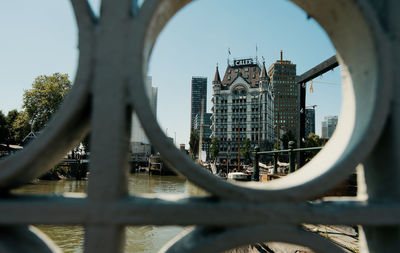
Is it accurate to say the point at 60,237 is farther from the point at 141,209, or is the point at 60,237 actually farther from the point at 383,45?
the point at 383,45

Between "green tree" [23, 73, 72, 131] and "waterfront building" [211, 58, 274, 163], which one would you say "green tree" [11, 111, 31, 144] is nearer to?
"green tree" [23, 73, 72, 131]

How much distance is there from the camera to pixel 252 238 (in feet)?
3.24

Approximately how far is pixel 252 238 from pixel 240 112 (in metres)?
62.2

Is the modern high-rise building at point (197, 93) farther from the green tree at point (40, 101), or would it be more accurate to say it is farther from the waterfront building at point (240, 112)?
the green tree at point (40, 101)

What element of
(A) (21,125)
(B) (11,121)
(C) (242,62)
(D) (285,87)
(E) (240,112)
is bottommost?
(A) (21,125)

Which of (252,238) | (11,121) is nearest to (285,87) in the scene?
(11,121)

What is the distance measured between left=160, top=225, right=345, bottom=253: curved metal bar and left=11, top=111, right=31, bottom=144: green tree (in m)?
36.1

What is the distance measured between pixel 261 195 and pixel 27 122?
3647 centimetres

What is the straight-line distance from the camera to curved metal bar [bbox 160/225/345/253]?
38.3 inches

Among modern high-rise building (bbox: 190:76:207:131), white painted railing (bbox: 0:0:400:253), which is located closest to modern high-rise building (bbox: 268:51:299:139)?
modern high-rise building (bbox: 190:76:207:131)

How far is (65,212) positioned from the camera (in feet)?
3.15

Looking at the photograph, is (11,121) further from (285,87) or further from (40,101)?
(285,87)

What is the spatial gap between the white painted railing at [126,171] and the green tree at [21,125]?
3571cm

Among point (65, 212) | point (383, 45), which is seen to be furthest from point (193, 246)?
point (383, 45)
